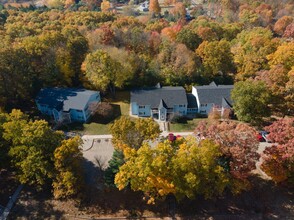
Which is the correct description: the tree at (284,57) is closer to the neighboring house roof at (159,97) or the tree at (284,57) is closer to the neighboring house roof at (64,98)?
the neighboring house roof at (159,97)

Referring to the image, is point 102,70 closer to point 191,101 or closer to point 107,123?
point 107,123

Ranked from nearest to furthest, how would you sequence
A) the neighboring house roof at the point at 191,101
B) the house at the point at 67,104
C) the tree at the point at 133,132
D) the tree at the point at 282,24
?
the tree at the point at 133,132, the house at the point at 67,104, the neighboring house roof at the point at 191,101, the tree at the point at 282,24

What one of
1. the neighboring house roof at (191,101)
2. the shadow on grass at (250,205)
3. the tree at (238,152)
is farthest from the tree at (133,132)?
the neighboring house roof at (191,101)

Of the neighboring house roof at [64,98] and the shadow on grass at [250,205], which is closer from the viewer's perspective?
the shadow on grass at [250,205]

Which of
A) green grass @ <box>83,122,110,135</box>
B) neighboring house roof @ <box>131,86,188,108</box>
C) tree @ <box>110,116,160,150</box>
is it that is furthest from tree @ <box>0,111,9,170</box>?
neighboring house roof @ <box>131,86,188,108</box>

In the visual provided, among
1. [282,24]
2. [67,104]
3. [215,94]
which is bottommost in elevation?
[67,104]

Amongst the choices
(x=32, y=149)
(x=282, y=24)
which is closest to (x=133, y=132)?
(x=32, y=149)
